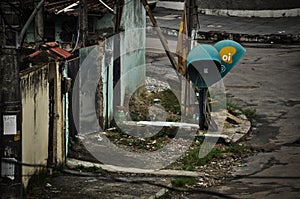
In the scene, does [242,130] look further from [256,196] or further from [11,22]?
[11,22]

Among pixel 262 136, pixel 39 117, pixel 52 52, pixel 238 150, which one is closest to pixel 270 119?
pixel 262 136

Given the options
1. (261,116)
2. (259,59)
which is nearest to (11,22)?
(261,116)

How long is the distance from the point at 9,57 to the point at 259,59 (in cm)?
1657

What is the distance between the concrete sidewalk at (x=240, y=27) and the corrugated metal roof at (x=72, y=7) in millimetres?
11980

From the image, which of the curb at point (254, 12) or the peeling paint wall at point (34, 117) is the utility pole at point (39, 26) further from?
the curb at point (254, 12)

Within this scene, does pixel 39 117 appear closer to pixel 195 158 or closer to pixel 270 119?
pixel 195 158

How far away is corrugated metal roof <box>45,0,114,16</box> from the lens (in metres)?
14.2

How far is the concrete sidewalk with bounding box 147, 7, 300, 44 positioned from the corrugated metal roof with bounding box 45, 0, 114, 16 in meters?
12.0

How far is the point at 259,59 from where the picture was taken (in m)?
22.7

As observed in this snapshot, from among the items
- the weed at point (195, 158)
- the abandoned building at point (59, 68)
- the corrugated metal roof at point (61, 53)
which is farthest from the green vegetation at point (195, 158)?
the corrugated metal roof at point (61, 53)

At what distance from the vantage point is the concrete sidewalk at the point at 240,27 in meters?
26.4

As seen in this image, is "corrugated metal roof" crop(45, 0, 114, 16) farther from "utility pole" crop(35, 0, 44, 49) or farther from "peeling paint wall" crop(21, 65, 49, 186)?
"peeling paint wall" crop(21, 65, 49, 186)

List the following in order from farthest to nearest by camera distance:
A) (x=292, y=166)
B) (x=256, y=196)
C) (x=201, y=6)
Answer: (x=201, y=6)
(x=292, y=166)
(x=256, y=196)

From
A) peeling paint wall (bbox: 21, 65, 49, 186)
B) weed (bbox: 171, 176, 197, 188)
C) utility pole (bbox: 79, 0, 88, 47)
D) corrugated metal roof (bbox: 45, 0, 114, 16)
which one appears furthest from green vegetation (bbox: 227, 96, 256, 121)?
peeling paint wall (bbox: 21, 65, 49, 186)
